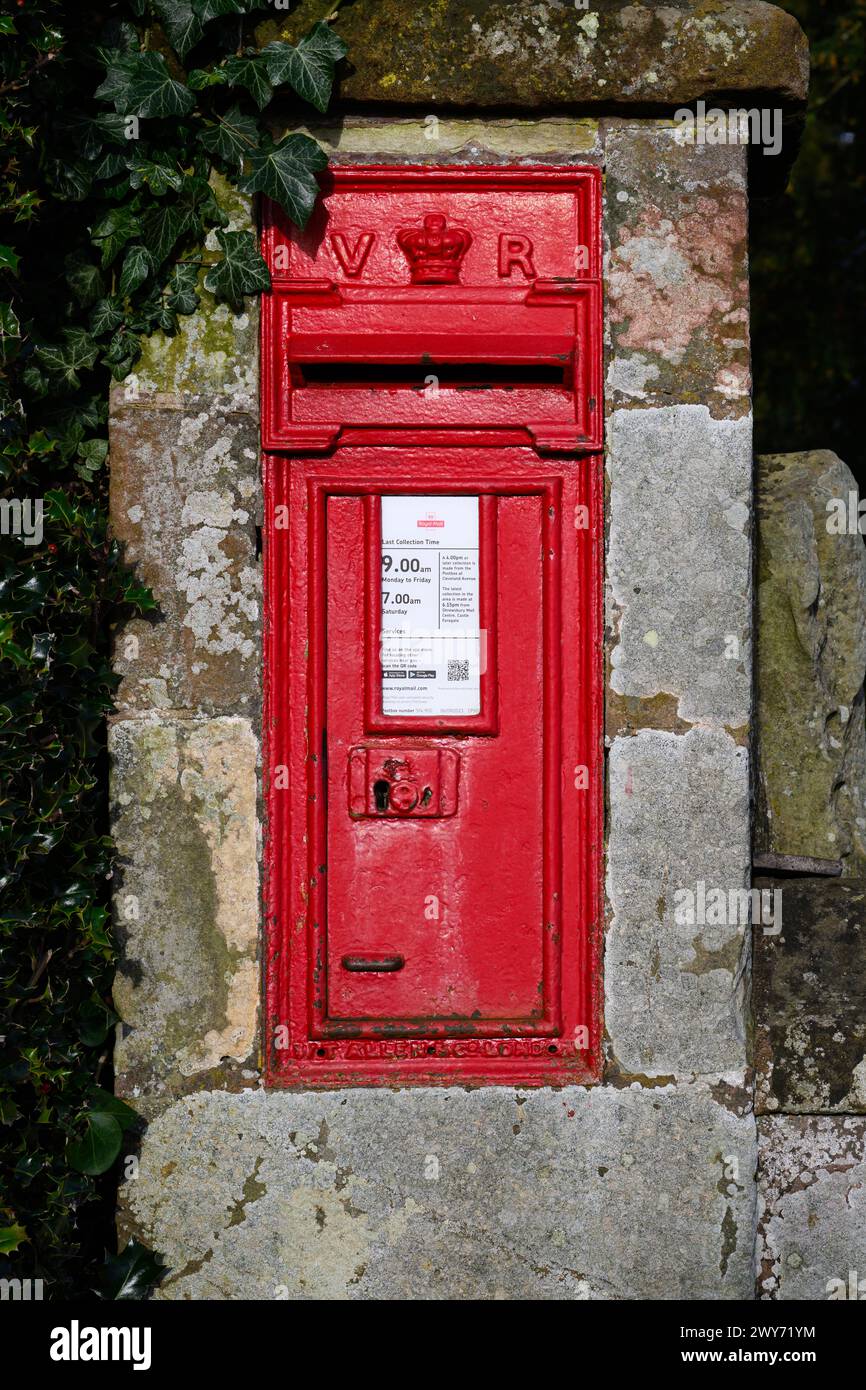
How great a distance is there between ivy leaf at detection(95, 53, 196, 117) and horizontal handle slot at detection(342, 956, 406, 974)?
208cm

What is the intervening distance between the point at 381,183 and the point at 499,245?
33 cm

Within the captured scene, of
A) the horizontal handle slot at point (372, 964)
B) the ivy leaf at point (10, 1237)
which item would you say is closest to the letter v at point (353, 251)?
the horizontal handle slot at point (372, 964)

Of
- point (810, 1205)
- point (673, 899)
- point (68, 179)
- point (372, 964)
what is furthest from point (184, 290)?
point (810, 1205)

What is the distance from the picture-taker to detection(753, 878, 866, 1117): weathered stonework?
301cm

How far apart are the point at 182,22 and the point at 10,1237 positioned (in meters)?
2.78

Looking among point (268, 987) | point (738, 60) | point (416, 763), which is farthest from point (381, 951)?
point (738, 60)

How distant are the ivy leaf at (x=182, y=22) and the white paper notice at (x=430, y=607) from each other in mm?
1166

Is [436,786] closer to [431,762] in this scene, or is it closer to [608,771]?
[431,762]

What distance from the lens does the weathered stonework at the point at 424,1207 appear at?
288 cm

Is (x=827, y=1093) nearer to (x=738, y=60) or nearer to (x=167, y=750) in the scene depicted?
(x=167, y=750)

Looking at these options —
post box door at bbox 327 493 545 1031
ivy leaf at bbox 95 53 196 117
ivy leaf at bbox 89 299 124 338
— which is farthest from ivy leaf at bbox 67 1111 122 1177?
ivy leaf at bbox 95 53 196 117

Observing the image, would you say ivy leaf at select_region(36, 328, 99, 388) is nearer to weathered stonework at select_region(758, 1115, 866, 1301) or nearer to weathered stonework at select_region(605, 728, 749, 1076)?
weathered stonework at select_region(605, 728, 749, 1076)

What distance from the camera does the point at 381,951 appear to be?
296 cm

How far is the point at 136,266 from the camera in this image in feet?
9.48
